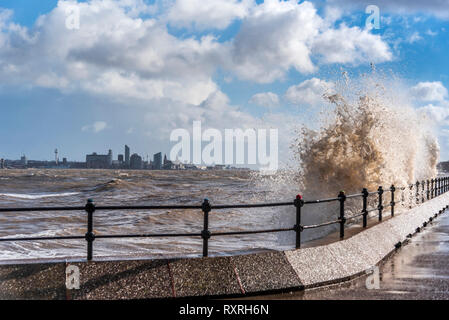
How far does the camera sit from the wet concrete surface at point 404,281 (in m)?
6.19

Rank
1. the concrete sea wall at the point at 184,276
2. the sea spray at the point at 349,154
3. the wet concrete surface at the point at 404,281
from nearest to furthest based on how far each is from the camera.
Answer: the concrete sea wall at the point at 184,276 < the wet concrete surface at the point at 404,281 < the sea spray at the point at 349,154

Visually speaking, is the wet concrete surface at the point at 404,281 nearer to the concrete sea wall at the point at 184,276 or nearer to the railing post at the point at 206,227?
the concrete sea wall at the point at 184,276

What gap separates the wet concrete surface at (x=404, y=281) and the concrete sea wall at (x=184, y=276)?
0.67 feet

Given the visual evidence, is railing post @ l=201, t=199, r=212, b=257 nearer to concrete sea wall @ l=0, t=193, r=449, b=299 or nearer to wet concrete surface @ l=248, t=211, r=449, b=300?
concrete sea wall @ l=0, t=193, r=449, b=299

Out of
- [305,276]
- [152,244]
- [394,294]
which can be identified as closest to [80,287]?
[305,276]

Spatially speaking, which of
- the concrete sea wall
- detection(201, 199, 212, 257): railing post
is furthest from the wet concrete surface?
detection(201, 199, 212, 257): railing post

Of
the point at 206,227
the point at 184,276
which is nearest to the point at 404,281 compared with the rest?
the point at 206,227

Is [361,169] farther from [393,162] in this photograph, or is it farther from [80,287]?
[80,287]

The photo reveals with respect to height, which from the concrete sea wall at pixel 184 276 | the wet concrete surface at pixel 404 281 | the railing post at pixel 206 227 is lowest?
the wet concrete surface at pixel 404 281

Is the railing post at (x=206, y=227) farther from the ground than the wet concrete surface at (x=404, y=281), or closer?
farther from the ground

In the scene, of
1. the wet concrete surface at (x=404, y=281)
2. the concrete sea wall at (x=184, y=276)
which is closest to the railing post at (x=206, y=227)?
the concrete sea wall at (x=184, y=276)

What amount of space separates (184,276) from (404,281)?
3.14m

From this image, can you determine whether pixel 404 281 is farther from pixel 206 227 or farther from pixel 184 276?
pixel 184 276

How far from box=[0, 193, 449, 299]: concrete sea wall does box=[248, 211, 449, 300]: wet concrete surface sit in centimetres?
20
